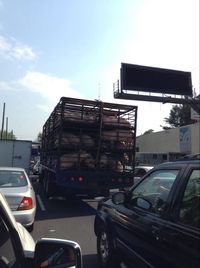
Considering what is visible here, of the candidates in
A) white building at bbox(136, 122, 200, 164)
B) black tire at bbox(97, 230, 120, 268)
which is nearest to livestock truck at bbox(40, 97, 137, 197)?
black tire at bbox(97, 230, 120, 268)

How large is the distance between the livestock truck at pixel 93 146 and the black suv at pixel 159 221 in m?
7.68

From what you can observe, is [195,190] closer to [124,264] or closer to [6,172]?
[124,264]

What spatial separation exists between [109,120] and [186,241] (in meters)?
10.7

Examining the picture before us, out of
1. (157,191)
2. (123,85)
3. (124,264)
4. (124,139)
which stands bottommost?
(124,264)

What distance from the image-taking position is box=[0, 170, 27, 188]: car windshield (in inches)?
364

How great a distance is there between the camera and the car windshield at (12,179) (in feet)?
30.4

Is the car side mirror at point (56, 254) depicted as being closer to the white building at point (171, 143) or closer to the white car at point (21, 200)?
the white car at point (21, 200)

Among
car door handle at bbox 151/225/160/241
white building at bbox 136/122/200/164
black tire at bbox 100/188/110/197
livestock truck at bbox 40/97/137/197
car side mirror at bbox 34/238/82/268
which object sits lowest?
black tire at bbox 100/188/110/197

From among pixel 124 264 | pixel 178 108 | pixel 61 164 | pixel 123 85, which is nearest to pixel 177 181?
pixel 124 264

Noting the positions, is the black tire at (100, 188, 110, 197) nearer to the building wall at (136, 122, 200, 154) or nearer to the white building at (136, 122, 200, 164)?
the white building at (136, 122, 200, 164)

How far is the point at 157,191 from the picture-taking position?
4.43 m

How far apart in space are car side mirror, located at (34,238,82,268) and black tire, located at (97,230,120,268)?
3028mm

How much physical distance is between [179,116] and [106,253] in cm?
8482

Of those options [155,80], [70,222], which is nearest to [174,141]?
[155,80]
